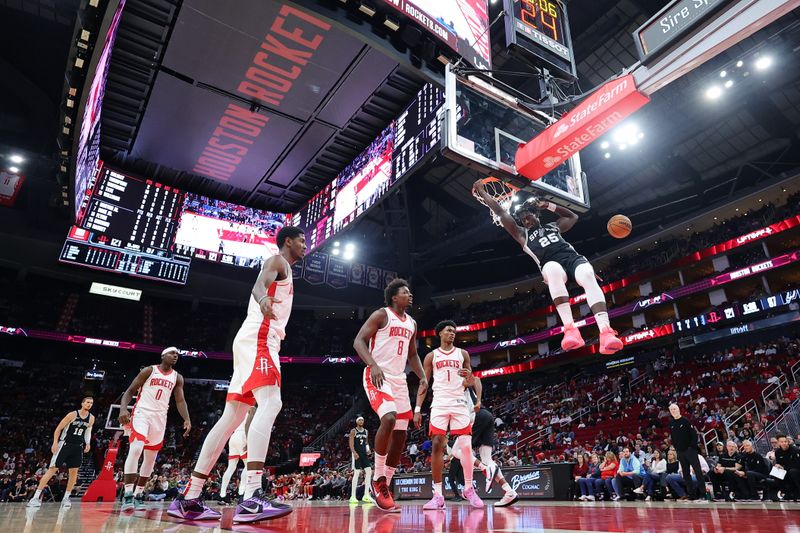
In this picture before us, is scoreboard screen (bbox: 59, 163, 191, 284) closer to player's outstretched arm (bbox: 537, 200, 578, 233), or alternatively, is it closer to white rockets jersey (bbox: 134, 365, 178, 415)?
white rockets jersey (bbox: 134, 365, 178, 415)

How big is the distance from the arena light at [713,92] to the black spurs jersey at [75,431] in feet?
56.9

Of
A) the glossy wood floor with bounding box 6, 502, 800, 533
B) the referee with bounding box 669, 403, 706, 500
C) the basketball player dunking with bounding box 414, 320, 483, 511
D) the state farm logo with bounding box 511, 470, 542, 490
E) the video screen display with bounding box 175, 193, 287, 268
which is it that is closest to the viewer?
the glossy wood floor with bounding box 6, 502, 800, 533

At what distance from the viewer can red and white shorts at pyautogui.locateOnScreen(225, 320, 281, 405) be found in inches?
126

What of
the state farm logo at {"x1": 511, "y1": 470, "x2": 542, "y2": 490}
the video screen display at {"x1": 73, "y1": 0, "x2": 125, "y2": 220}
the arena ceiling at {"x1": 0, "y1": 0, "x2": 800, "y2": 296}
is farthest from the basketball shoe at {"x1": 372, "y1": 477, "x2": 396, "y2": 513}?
the video screen display at {"x1": 73, "y1": 0, "x2": 125, "y2": 220}

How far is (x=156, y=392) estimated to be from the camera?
20.9ft

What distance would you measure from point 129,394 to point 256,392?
3578 mm

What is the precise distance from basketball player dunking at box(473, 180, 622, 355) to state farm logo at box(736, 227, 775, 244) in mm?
18770

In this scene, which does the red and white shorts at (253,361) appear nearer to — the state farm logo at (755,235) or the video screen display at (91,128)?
the video screen display at (91,128)

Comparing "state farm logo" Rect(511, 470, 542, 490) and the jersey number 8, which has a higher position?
the jersey number 8

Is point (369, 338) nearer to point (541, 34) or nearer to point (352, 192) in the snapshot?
point (541, 34)

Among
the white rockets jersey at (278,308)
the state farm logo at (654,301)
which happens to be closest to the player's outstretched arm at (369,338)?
the white rockets jersey at (278,308)

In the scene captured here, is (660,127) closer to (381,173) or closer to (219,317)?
(381,173)

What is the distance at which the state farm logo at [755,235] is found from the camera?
64.4 feet

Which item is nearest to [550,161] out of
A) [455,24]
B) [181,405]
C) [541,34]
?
[541,34]
